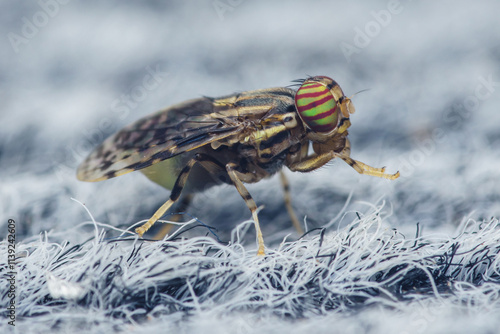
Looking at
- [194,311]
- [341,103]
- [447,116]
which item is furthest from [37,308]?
[447,116]

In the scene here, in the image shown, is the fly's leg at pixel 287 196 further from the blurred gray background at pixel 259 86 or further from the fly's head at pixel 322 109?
the fly's head at pixel 322 109

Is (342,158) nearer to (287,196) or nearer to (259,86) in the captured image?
(287,196)

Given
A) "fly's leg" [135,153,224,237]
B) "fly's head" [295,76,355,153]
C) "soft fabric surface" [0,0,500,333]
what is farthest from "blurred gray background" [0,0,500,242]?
"fly's head" [295,76,355,153]

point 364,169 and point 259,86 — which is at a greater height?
point 259,86

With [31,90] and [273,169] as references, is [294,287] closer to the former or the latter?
[273,169]

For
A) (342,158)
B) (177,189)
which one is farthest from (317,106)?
(177,189)

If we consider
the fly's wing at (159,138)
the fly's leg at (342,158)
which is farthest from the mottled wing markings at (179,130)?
the fly's leg at (342,158)

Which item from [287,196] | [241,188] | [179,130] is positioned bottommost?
[287,196]
